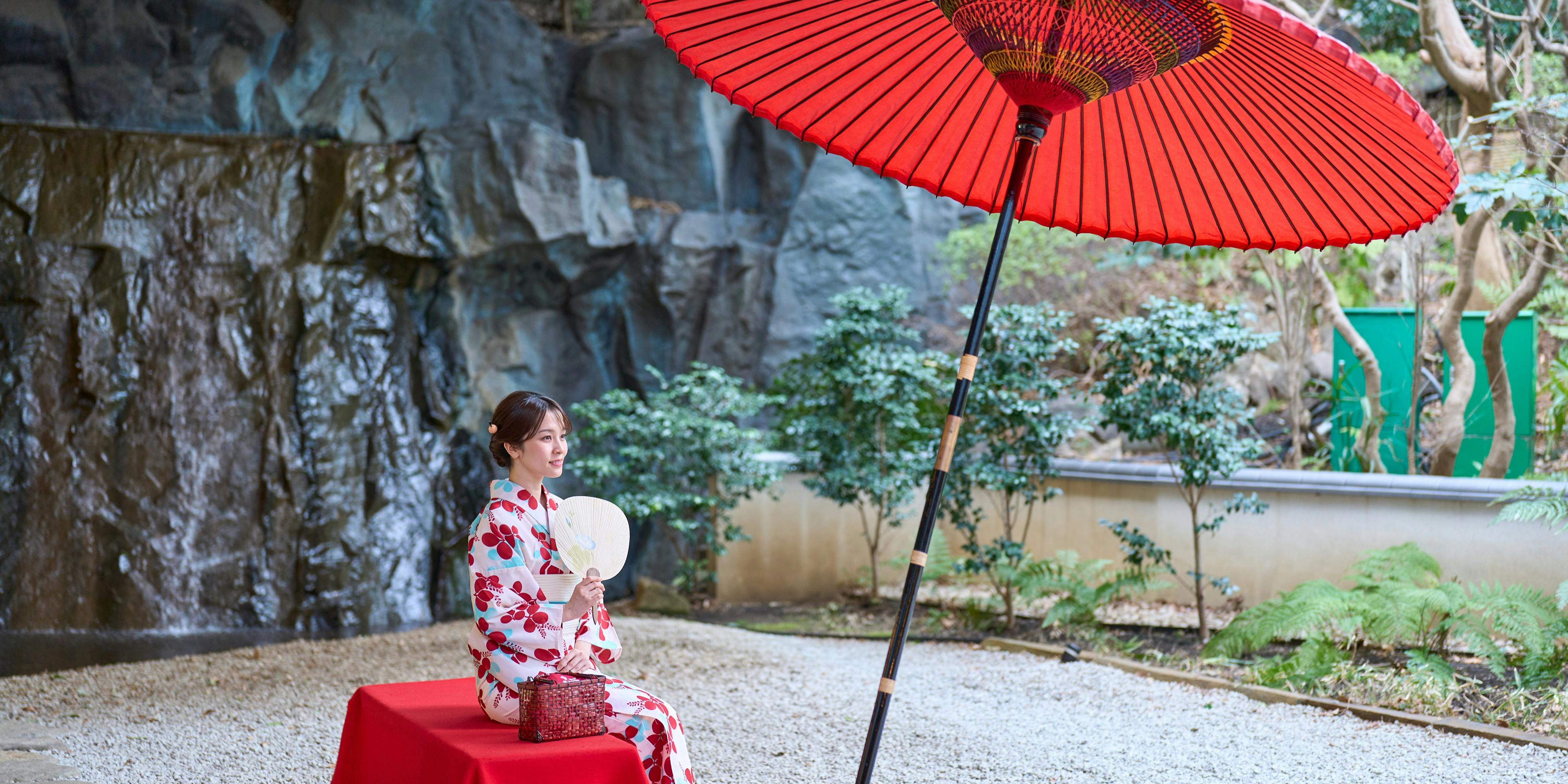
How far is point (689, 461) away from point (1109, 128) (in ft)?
20.2

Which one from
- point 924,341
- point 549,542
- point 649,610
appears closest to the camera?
point 549,542

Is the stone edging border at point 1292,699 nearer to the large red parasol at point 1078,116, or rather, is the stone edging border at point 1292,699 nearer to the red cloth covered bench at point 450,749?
the large red parasol at point 1078,116

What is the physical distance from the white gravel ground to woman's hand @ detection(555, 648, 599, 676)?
1.57 m

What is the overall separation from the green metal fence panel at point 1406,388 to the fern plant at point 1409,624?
1.98 m

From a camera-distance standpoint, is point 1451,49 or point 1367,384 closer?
point 1451,49

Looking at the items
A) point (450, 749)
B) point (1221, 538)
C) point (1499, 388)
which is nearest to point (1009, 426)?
point (1221, 538)

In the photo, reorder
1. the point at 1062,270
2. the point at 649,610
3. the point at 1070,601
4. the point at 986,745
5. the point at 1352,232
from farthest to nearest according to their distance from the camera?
the point at 1062,270, the point at 649,610, the point at 1070,601, the point at 986,745, the point at 1352,232

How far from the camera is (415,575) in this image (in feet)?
30.1

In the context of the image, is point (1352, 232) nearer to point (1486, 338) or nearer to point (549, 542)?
point (549, 542)

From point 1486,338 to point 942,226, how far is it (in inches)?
240

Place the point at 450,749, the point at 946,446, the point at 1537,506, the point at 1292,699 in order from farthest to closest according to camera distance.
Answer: the point at 1537,506
the point at 1292,699
the point at 450,749
the point at 946,446

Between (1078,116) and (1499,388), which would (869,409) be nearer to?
(1499,388)

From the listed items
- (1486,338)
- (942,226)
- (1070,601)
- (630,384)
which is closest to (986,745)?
(1070,601)

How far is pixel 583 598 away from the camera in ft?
8.13
